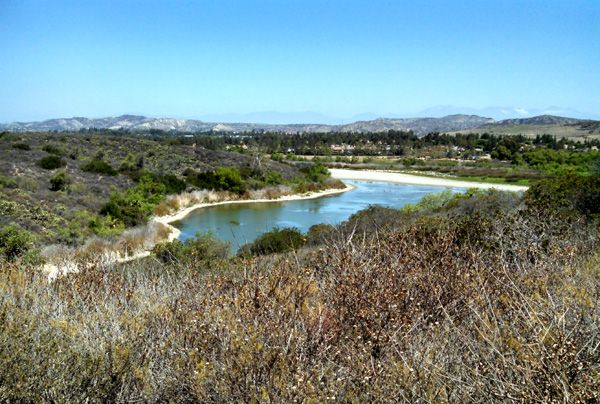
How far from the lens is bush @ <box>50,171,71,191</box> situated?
27609 millimetres

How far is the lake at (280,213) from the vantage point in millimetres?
24094

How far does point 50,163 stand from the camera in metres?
31.8

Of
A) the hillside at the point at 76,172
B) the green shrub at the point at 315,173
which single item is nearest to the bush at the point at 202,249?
the hillside at the point at 76,172

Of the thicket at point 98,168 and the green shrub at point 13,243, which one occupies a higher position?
the green shrub at point 13,243

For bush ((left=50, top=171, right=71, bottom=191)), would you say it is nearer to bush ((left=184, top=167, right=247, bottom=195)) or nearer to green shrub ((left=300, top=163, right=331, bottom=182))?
bush ((left=184, top=167, right=247, bottom=195))

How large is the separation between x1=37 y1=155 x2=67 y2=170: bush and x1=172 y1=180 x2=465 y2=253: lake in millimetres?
8689

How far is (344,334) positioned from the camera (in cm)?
394

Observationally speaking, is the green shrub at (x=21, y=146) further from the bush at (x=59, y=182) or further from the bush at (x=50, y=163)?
the bush at (x=59, y=182)

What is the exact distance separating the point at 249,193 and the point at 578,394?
36797 millimetres

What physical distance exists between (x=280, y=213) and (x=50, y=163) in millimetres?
13773

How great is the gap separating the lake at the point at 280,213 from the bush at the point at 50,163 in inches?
342

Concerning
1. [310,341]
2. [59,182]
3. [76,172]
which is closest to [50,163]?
[76,172]

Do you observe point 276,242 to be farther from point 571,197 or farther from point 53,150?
point 53,150

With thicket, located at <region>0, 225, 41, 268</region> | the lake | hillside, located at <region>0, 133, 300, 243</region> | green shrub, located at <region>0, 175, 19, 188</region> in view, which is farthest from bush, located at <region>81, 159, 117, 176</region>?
thicket, located at <region>0, 225, 41, 268</region>
